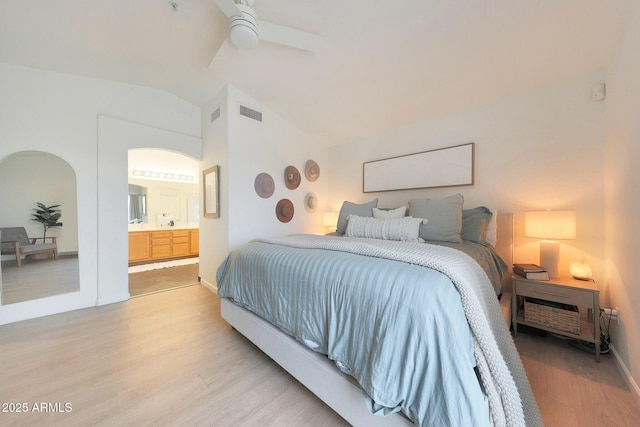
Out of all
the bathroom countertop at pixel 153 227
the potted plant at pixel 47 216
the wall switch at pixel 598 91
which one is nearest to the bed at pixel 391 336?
the wall switch at pixel 598 91

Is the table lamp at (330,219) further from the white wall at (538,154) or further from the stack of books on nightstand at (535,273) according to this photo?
the stack of books on nightstand at (535,273)

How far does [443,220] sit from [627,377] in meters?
1.42

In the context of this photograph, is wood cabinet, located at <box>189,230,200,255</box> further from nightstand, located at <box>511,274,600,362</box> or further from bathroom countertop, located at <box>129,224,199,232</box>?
nightstand, located at <box>511,274,600,362</box>

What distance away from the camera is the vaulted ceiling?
1.69 meters

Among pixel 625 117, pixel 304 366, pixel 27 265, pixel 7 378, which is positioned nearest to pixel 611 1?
pixel 625 117

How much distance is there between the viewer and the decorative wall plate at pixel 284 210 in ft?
11.1

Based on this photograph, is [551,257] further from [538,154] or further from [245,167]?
[245,167]

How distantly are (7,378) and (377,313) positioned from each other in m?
2.42

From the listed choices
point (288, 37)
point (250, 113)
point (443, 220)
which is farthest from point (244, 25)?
point (443, 220)

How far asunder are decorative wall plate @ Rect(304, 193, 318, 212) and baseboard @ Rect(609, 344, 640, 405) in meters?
3.31

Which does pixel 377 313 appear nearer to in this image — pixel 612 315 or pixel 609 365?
pixel 609 365

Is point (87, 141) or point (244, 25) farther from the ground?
point (244, 25)

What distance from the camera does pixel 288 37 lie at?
189cm

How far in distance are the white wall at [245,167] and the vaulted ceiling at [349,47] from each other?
1.28ft
